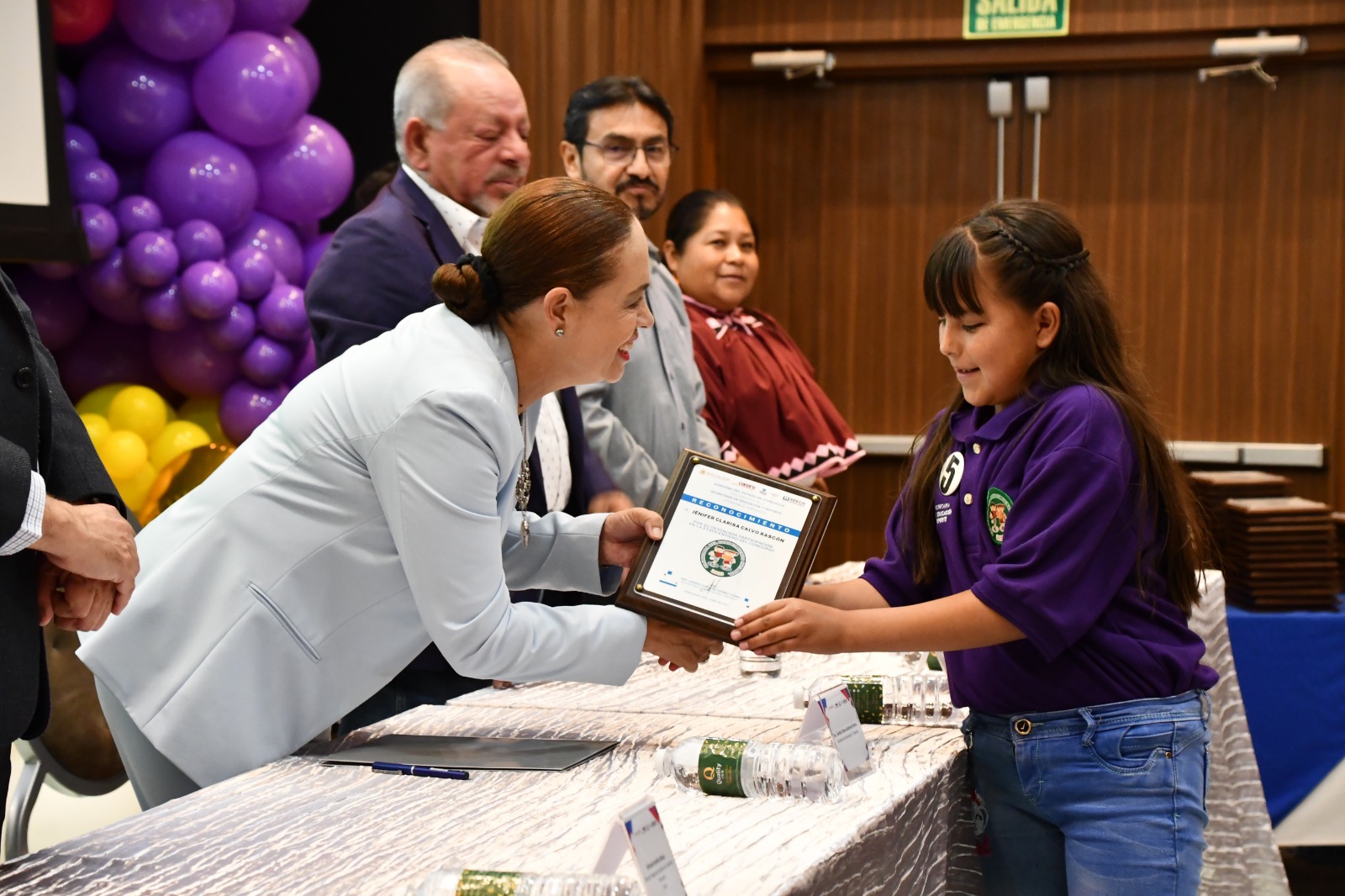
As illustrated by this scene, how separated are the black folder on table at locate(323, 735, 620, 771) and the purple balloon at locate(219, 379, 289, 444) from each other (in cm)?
236

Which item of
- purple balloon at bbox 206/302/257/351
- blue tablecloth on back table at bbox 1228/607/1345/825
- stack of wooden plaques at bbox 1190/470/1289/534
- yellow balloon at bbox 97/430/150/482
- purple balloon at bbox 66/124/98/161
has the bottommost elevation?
blue tablecloth on back table at bbox 1228/607/1345/825

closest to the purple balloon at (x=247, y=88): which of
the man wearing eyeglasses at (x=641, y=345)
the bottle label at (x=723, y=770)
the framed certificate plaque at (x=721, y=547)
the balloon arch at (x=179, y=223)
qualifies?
the balloon arch at (x=179, y=223)

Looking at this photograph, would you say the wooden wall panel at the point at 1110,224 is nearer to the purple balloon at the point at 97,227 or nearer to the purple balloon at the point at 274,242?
the purple balloon at the point at 274,242

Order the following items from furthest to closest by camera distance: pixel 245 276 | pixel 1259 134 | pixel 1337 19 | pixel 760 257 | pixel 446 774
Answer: pixel 760 257, pixel 1259 134, pixel 1337 19, pixel 245 276, pixel 446 774

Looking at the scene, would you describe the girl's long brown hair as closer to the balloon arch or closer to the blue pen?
the blue pen

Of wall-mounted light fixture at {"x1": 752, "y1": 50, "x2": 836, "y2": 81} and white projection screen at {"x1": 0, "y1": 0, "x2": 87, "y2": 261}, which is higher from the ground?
wall-mounted light fixture at {"x1": 752, "y1": 50, "x2": 836, "y2": 81}

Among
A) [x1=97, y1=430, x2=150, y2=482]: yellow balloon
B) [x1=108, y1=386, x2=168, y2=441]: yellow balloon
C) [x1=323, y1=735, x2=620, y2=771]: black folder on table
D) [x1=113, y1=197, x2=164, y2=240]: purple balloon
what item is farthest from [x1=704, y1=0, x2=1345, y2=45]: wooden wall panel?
[x1=323, y1=735, x2=620, y2=771]: black folder on table

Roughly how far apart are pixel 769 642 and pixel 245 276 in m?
2.64

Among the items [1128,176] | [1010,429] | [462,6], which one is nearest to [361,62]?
[462,6]

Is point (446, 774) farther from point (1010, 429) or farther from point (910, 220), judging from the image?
point (910, 220)

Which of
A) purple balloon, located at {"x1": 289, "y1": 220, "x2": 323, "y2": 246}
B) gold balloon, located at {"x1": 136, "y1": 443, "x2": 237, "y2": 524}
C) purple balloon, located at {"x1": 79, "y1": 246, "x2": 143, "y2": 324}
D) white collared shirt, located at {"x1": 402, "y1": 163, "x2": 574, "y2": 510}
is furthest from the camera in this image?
purple balloon, located at {"x1": 289, "y1": 220, "x2": 323, "y2": 246}

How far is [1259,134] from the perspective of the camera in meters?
4.79

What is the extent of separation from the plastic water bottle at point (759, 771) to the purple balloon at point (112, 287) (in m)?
2.82

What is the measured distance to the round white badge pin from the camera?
184 centimetres
